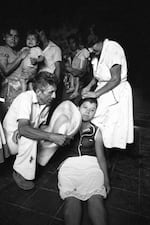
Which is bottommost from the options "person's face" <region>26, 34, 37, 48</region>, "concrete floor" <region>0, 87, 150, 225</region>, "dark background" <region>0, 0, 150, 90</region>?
"concrete floor" <region>0, 87, 150, 225</region>

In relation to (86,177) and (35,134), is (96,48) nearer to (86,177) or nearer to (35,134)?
(35,134)

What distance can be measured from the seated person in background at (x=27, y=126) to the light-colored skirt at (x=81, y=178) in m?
0.34

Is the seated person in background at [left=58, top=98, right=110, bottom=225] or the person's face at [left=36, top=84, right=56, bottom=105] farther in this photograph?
the person's face at [left=36, top=84, right=56, bottom=105]

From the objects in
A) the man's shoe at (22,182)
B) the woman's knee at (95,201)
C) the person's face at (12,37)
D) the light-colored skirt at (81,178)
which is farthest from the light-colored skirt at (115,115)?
the person's face at (12,37)

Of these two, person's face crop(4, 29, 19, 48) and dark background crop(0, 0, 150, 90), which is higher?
dark background crop(0, 0, 150, 90)

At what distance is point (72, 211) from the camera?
5.29 feet

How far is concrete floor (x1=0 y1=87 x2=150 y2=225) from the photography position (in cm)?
172

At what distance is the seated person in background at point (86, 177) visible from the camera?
1.60m

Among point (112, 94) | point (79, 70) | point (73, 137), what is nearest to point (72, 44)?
point (79, 70)

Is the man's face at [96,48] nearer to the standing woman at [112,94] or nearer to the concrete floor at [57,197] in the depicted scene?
the standing woman at [112,94]

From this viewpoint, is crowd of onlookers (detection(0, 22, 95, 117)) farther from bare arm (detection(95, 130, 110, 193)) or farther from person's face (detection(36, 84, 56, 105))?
bare arm (detection(95, 130, 110, 193))

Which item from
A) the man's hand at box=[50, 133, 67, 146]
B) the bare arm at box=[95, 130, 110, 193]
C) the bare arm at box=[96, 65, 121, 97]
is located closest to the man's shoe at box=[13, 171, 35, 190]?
the man's hand at box=[50, 133, 67, 146]

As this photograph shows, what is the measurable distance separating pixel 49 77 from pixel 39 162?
935 millimetres

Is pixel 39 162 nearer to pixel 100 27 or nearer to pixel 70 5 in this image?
pixel 100 27
